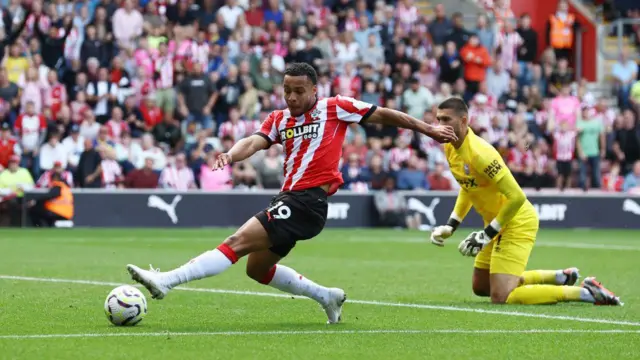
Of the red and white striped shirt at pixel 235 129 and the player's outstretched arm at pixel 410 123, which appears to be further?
the red and white striped shirt at pixel 235 129

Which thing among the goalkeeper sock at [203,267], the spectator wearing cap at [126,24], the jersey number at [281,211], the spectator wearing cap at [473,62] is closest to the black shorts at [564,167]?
the spectator wearing cap at [473,62]

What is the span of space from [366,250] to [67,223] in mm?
7228

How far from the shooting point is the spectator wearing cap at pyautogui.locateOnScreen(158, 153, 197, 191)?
82.8 ft

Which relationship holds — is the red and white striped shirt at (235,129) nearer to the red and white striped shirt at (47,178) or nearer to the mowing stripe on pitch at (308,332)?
the red and white striped shirt at (47,178)

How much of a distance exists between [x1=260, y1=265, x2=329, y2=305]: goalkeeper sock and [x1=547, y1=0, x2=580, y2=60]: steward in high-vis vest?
22.9 m

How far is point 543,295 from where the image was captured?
1141cm

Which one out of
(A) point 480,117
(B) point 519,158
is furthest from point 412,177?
(B) point 519,158

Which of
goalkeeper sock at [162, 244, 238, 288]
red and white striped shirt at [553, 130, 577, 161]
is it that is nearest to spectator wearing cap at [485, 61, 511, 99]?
red and white striped shirt at [553, 130, 577, 161]

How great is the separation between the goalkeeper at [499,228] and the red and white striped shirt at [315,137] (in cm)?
179

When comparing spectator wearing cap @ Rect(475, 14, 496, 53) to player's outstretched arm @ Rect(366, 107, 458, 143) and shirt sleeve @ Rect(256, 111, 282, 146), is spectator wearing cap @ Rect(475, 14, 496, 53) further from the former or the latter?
player's outstretched arm @ Rect(366, 107, 458, 143)

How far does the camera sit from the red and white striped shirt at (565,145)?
1101 inches

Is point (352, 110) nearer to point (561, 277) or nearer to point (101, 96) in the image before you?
point (561, 277)

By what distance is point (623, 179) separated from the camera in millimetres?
28375

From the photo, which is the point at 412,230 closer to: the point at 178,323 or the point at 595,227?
the point at 595,227
